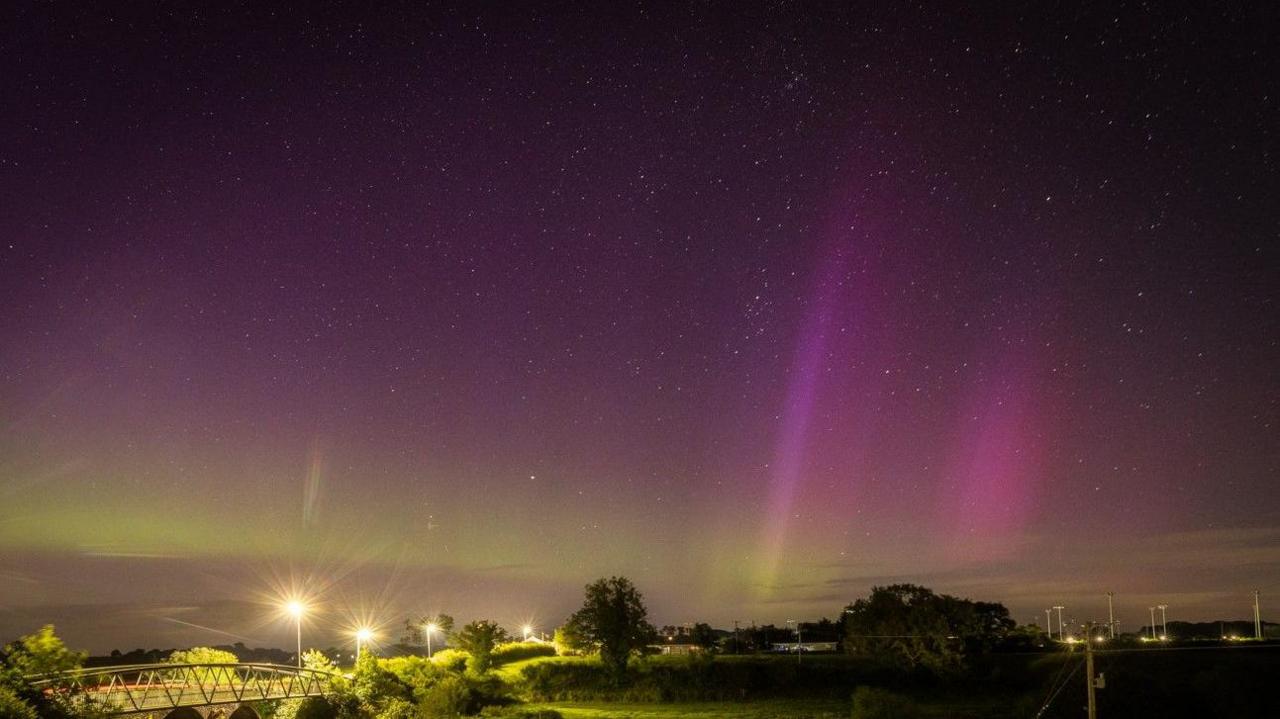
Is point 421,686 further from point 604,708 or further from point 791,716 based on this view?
point 791,716

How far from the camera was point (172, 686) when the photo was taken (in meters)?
33.1

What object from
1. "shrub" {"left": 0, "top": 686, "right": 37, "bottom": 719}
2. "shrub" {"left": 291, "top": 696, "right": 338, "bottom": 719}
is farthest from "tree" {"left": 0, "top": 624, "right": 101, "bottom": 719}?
"shrub" {"left": 291, "top": 696, "right": 338, "bottom": 719}

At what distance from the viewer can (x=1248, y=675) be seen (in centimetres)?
6456

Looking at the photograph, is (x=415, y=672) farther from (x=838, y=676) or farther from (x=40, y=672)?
(x=838, y=676)

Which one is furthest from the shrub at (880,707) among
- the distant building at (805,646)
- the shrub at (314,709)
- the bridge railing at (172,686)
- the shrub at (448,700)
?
the distant building at (805,646)

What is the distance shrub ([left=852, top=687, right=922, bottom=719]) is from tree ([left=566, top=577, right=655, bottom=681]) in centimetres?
1736

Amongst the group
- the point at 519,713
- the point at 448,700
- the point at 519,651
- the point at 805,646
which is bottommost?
the point at 805,646

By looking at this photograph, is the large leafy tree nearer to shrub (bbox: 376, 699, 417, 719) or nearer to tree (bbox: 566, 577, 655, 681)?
tree (bbox: 566, 577, 655, 681)

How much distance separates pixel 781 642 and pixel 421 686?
62.1 metres

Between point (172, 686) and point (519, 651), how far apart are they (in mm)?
38582

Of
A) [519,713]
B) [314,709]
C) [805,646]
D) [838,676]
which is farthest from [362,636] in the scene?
[805,646]

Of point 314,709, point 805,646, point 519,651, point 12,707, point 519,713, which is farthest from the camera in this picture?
point 805,646

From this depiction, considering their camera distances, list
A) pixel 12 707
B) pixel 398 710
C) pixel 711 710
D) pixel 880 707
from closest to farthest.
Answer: pixel 12 707
pixel 398 710
pixel 880 707
pixel 711 710

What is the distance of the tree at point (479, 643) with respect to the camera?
59.6m
